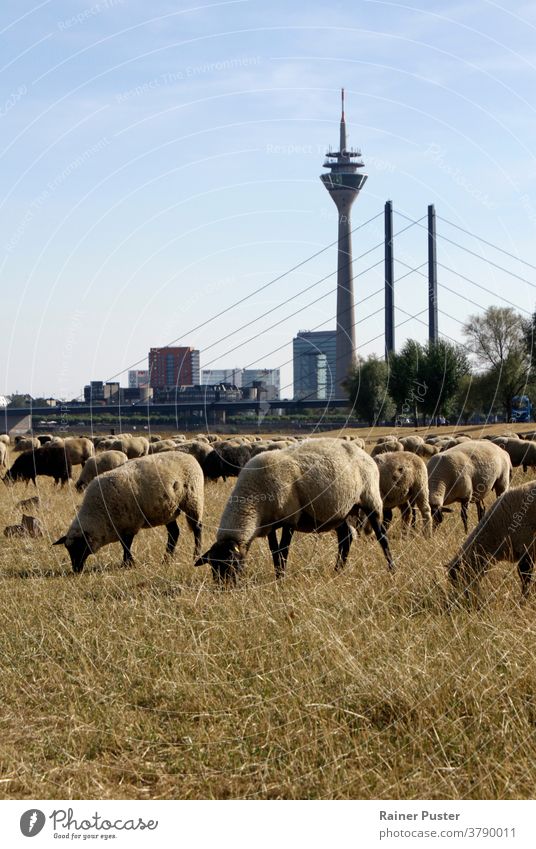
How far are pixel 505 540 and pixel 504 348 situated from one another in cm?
7363

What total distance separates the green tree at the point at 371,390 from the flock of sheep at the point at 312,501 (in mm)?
70943

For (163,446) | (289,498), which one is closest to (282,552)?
(289,498)

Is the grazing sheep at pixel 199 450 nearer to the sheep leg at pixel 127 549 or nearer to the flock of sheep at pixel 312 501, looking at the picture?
the flock of sheep at pixel 312 501

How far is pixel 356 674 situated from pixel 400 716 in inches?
29.1

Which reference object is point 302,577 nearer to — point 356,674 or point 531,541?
point 531,541

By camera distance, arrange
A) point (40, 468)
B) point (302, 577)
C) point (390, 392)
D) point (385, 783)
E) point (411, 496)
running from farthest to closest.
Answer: point (390, 392)
point (40, 468)
point (411, 496)
point (302, 577)
point (385, 783)

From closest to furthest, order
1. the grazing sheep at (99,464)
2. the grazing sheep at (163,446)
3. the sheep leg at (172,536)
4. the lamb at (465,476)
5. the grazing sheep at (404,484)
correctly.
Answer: the sheep leg at (172,536)
the grazing sheep at (404,484)
the lamb at (465,476)
the grazing sheep at (99,464)
the grazing sheep at (163,446)

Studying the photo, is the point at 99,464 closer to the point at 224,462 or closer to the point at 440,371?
the point at 224,462

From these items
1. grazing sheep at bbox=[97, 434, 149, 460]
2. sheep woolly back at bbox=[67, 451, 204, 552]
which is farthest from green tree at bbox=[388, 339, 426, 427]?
sheep woolly back at bbox=[67, 451, 204, 552]

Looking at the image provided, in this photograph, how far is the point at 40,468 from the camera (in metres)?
35.3

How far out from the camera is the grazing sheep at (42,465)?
35.2 metres

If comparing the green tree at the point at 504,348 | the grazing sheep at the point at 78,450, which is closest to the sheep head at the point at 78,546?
the grazing sheep at the point at 78,450

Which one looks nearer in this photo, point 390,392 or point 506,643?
point 506,643

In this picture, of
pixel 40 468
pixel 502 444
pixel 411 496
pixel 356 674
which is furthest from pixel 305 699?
pixel 40 468
